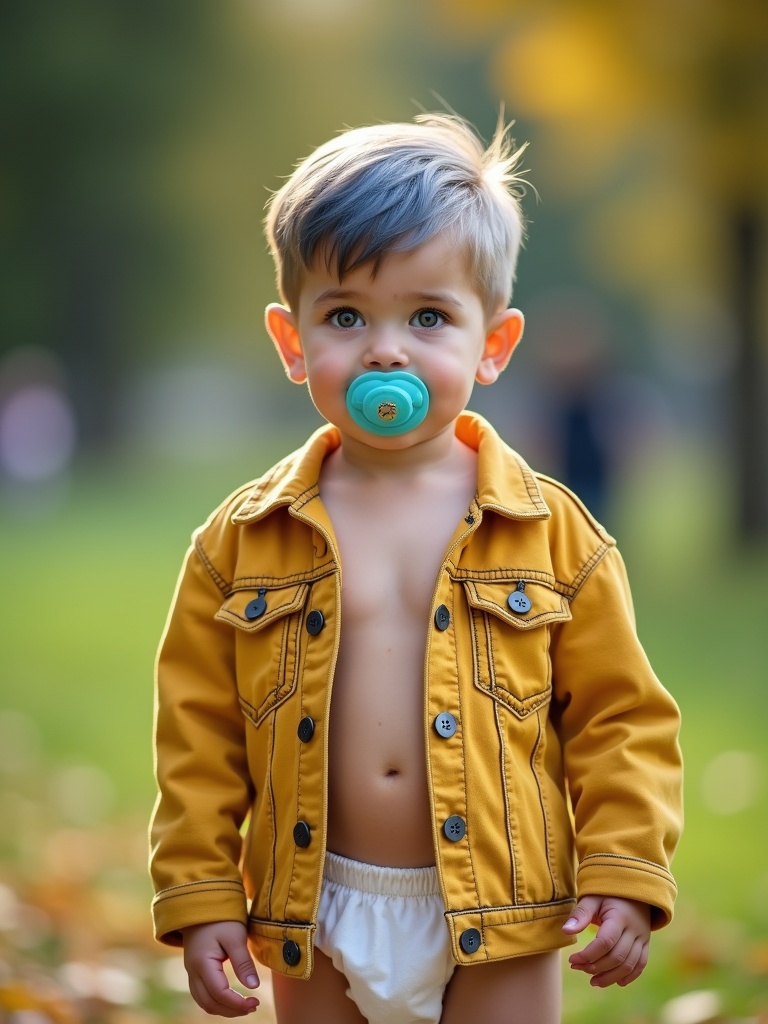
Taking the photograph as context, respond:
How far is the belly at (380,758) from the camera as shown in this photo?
7.82ft

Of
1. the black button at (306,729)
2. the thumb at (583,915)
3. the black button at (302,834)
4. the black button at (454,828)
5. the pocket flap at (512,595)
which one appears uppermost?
the pocket flap at (512,595)

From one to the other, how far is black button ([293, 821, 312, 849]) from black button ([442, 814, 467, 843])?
9.5 inches

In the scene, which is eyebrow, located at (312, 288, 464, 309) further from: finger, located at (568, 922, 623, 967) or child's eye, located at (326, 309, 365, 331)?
finger, located at (568, 922, 623, 967)

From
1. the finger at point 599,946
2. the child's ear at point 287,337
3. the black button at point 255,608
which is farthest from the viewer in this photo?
the child's ear at point 287,337

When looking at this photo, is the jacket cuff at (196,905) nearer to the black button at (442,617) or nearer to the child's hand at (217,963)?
the child's hand at (217,963)

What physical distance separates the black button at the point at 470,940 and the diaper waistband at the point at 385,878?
0.11 meters

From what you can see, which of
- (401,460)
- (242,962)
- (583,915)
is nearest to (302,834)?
(242,962)

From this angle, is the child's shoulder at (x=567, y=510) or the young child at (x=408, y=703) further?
the child's shoulder at (x=567, y=510)

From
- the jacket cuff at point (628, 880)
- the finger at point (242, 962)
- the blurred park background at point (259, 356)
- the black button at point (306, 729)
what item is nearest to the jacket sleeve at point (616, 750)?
the jacket cuff at point (628, 880)

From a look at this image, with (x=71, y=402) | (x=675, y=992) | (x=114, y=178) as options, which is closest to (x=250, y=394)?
(x=71, y=402)

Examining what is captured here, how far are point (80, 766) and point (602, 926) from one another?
4.11 m

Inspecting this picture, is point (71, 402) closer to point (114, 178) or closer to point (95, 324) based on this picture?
point (95, 324)

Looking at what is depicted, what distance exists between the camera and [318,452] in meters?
2.66

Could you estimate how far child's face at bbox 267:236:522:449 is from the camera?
238 cm
